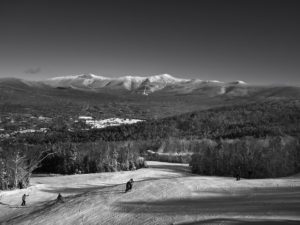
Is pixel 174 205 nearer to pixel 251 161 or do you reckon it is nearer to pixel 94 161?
pixel 251 161

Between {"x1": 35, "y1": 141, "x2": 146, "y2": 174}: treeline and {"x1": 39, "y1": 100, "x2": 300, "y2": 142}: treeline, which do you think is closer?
{"x1": 35, "y1": 141, "x2": 146, "y2": 174}: treeline

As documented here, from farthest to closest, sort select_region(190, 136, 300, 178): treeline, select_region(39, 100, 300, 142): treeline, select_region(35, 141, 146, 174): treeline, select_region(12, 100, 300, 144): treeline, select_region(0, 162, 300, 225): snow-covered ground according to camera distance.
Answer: select_region(39, 100, 300, 142): treeline
select_region(12, 100, 300, 144): treeline
select_region(35, 141, 146, 174): treeline
select_region(190, 136, 300, 178): treeline
select_region(0, 162, 300, 225): snow-covered ground

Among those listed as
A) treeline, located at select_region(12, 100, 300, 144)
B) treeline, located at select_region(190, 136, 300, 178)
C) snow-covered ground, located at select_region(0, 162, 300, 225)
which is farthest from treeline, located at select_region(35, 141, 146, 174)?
treeline, located at select_region(12, 100, 300, 144)

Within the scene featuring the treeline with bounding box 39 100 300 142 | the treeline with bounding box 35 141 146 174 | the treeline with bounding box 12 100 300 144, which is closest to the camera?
the treeline with bounding box 35 141 146 174

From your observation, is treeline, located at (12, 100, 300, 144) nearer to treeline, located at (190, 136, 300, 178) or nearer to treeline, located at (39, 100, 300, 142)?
treeline, located at (39, 100, 300, 142)

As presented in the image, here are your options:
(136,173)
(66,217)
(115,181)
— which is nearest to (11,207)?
(66,217)

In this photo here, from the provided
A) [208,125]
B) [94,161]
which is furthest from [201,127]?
[94,161]

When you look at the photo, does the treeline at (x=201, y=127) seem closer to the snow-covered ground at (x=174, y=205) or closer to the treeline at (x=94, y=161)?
the treeline at (x=94, y=161)

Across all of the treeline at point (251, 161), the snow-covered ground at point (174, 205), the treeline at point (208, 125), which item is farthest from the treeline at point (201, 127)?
the snow-covered ground at point (174, 205)

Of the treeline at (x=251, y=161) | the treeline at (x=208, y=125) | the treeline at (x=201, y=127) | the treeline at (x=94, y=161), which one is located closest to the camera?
the treeline at (x=251, y=161)
